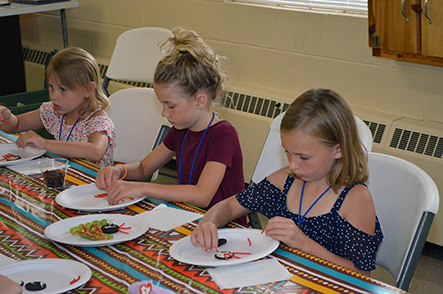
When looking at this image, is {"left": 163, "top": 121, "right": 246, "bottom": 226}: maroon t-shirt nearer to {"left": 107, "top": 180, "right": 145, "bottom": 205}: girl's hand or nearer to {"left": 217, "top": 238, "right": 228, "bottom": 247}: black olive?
{"left": 107, "top": 180, "right": 145, "bottom": 205}: girl's hand

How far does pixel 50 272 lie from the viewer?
1.12 m

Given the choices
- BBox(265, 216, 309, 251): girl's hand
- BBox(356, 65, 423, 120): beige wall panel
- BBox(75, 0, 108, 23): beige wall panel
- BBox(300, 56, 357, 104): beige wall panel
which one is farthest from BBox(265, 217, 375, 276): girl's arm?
BBox(75, 0, 108, 23): beige wall panel

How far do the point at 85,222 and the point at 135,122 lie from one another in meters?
0.97

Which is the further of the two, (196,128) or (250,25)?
(250,25)

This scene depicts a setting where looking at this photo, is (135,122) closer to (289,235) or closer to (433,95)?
(289,235)

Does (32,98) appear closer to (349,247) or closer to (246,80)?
(246,80)

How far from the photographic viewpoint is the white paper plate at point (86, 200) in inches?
57.1

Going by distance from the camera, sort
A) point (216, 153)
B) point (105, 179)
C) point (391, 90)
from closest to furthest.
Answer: point (105, 179) < point (216, 153) < point (391, 90)

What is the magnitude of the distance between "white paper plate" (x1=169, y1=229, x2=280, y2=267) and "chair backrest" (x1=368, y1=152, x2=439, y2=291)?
1.05 feet

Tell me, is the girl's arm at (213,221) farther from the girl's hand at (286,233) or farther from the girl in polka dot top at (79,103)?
the girl in polka dot top at (79,103)

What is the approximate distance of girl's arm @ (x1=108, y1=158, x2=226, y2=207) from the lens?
1.50m

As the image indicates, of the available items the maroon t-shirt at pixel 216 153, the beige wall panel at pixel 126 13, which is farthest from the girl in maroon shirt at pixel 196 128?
the beige wall panel at pixel 126 13

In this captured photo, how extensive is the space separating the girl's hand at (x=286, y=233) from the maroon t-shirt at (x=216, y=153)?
0.51m

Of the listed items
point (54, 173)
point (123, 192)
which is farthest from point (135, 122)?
point (123, 192)
